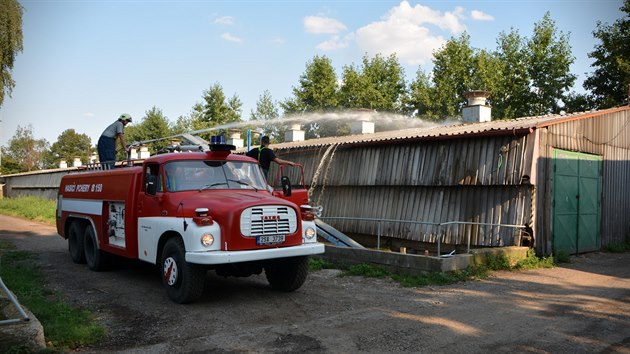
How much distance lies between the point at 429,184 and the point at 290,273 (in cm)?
665

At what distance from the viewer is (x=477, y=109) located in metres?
17.9

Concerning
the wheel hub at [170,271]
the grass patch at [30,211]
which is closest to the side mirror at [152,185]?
the wheel hub at [170,271]

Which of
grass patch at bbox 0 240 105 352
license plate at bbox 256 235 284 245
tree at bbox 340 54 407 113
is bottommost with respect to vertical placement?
grass patch at bbox 0 240 105 352

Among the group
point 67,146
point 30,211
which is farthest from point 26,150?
point 30,211

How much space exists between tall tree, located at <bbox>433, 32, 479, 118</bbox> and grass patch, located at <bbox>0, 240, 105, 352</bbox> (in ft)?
140

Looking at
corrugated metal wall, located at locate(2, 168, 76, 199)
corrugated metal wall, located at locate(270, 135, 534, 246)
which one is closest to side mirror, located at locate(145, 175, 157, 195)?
corrugated metal wall, located at locate(270, 135, 534, 246)

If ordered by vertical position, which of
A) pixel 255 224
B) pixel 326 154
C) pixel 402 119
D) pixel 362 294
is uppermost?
pixel 402 119

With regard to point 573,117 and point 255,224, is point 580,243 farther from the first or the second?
point 255,224

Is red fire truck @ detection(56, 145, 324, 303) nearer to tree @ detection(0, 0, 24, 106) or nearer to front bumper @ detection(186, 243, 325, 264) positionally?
front bumper @ detection(186, 243, 325, 264)

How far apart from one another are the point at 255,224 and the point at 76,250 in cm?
623

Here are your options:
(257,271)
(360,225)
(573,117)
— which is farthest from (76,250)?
(573,117)

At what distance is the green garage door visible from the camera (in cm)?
1252

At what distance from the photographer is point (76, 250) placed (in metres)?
11.3

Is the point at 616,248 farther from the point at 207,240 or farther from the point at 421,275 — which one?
the point at 207,240
